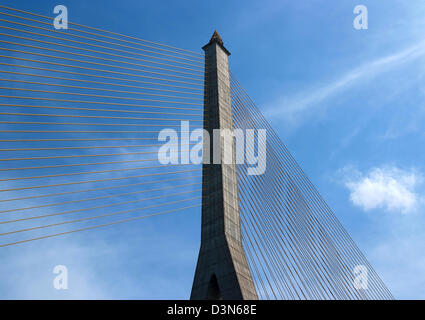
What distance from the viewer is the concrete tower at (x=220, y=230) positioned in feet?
39.1

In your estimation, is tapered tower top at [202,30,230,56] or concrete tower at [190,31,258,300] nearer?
concrete tower at [190,31,258,300]

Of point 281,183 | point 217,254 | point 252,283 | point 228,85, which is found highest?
point 228,85

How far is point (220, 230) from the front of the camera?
42.3 feet

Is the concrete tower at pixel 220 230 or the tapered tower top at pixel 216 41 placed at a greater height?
the tapered tower top at pixel 216 41

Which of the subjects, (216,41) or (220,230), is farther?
(216,41)

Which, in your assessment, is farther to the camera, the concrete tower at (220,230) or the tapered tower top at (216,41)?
the tapered tower top at (216,41)

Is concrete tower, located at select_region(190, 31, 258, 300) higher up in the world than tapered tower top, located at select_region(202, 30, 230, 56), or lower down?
lower down

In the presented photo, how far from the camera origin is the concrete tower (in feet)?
39.1

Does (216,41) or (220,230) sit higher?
(216,41)
